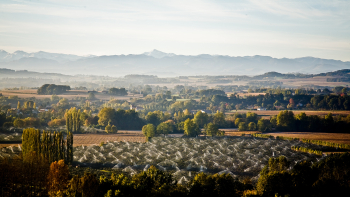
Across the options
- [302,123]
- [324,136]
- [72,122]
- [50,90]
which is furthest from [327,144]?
[50,90]

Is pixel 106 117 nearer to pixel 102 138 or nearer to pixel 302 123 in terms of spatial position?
pixel 102 138

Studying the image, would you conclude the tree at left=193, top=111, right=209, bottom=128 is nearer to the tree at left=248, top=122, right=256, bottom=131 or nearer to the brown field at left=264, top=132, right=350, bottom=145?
the tree at left=248, top=122, right=256, bottom=131

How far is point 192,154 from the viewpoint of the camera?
1988 inches

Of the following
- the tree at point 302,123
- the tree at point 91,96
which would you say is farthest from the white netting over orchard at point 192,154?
the tree at point 91,96

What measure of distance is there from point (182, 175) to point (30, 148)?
1916 centimetres

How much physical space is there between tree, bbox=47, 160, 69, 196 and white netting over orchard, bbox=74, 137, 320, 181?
10262mm

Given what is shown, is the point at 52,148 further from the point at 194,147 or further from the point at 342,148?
the point at 342,148

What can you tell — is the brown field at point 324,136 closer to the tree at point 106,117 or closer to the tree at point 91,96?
the tree at point 106,117

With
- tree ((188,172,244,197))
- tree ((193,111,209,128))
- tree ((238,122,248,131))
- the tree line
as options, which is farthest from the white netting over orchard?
tree ((193,111,209,128))

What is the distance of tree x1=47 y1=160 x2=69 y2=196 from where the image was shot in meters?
29.9

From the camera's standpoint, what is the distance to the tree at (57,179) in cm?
2989

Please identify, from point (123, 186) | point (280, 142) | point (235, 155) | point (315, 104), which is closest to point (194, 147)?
point (235, 155)

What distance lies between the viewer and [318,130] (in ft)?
251

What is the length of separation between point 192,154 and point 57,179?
24081 millimetres
